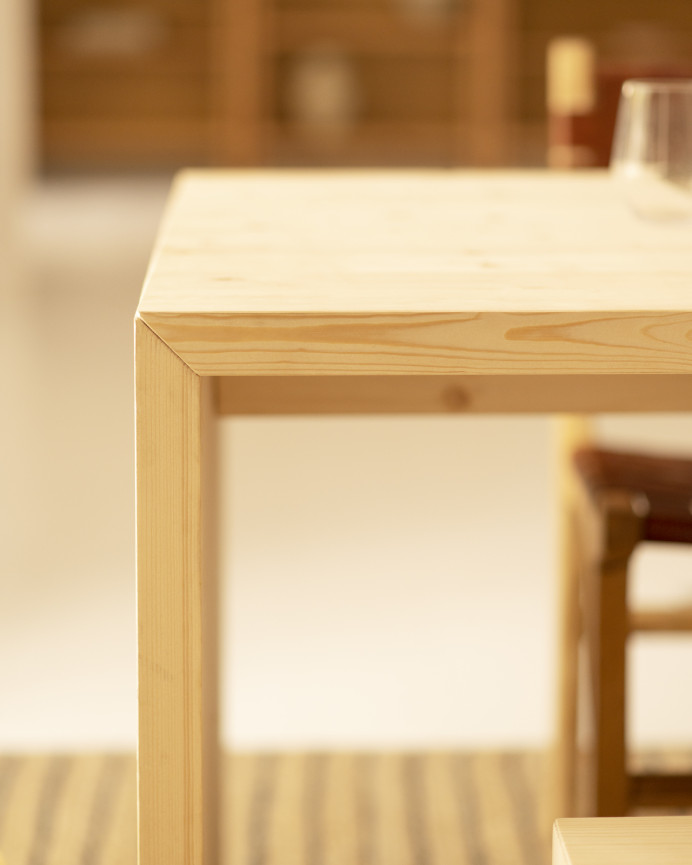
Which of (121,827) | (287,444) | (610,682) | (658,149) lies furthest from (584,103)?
(287,444)

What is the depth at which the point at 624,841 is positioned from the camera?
0.76 metres

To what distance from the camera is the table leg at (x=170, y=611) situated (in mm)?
824

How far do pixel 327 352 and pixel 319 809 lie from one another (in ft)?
3.02

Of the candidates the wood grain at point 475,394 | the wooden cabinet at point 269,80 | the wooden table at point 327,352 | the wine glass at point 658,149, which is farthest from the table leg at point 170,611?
the wooden cabinet at point 269,80

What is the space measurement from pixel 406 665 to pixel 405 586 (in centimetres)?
26

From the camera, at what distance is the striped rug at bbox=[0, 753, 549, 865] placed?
150 cm

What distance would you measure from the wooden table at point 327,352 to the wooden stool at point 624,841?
0.23 meters

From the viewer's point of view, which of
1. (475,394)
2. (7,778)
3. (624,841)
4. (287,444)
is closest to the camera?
(624,841)

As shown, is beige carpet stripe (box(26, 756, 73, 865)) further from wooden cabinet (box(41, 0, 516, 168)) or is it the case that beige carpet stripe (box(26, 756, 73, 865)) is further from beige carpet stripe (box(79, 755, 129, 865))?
wooden cabinet (box(41, 0, 516, 168))

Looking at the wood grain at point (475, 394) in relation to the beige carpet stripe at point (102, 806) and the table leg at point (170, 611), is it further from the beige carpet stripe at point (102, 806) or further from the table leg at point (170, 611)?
the beige carpet stripe at point (102, 806)

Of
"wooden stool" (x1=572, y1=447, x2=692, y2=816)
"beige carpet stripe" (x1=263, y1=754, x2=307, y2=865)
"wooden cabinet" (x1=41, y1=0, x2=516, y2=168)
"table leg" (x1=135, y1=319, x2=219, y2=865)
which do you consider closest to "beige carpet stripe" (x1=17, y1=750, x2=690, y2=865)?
"beige carpet stripe" (x1=263, y1=754, x2=307, y2=865)

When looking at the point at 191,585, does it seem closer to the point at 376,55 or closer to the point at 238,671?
the point at 238,671

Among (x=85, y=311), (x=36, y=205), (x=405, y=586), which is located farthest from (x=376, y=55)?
(x=405, y=586)

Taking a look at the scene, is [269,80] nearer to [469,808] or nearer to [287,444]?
[287,444]
